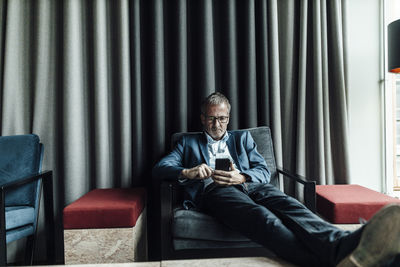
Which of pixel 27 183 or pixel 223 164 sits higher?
pixel 223 164

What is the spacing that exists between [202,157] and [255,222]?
68cm

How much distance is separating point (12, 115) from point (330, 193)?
96.3 inches

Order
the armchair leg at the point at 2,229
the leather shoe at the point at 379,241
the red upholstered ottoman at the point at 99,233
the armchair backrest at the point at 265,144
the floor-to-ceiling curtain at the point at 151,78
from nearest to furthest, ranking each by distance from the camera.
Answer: the leather shoe at the point at 379,241 → the armchair leg at the point at 2,229 → the red upholstered ottoman at the point at 99,233 → the armchair backrest at the point at 265,144 → the floor-to-ceiling curtain at the point at 151,78

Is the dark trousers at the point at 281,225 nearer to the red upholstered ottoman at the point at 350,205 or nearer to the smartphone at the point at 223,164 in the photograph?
the smartphone at the point at 223,164

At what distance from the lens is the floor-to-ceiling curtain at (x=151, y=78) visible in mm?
2150

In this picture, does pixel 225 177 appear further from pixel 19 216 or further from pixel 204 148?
pixel 19 216

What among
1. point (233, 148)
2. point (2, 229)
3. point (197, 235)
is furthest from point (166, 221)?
point (2, 229)

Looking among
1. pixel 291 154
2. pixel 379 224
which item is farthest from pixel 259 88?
pixel 379 224

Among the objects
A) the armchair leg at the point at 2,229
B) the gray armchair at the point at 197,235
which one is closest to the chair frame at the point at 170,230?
the gray armchair at the point at 197,235

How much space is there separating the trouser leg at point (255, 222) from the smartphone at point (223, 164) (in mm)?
130

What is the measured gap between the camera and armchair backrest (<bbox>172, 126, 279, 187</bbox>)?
202 centimetres

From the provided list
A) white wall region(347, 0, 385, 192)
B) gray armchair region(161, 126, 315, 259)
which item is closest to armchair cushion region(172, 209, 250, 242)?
gray armchair region(161, 126, 315, 259)

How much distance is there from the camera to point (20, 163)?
190 centimetres

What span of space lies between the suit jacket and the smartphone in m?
0.19
